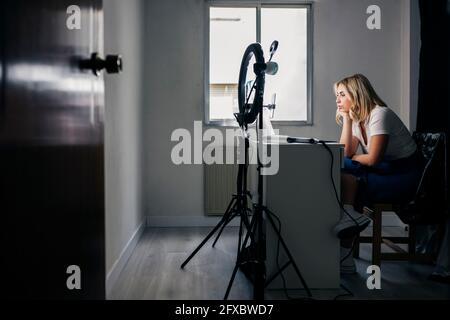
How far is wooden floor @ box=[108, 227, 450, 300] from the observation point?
7.26 feet

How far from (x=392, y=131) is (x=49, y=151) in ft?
7.46

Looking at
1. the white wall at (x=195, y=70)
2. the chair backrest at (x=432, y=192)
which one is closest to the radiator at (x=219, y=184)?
the white wall at (x=195, y=70)

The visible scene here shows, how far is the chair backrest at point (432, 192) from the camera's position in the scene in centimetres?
249

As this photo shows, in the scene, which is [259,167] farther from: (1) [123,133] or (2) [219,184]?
(2) [219,184]

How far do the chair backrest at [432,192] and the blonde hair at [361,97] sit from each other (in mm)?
427

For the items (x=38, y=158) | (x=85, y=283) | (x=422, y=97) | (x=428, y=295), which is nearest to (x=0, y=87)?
(x=38, y=158)

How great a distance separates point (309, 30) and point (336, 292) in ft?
8.48

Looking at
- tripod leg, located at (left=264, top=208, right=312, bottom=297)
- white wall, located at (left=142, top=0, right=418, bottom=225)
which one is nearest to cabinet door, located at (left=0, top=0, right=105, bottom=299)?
tripod leg, located at (left=264, top=208, right=312, bottom=297)

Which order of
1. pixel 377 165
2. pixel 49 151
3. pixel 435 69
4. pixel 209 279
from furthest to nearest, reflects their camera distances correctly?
pixel 435 69
pixel 377 165
pixel 209 279
pixel 49 151

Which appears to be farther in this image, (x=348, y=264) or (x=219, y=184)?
(x=219, y=184)

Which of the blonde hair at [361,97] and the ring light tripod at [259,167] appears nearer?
the ring light tripod at [259,167]

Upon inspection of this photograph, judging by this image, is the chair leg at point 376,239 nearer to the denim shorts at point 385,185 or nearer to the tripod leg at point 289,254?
the denim shorts at point 385,185

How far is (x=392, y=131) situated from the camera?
8.58 feet

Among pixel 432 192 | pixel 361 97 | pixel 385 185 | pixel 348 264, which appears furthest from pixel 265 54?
pixel 348 264
